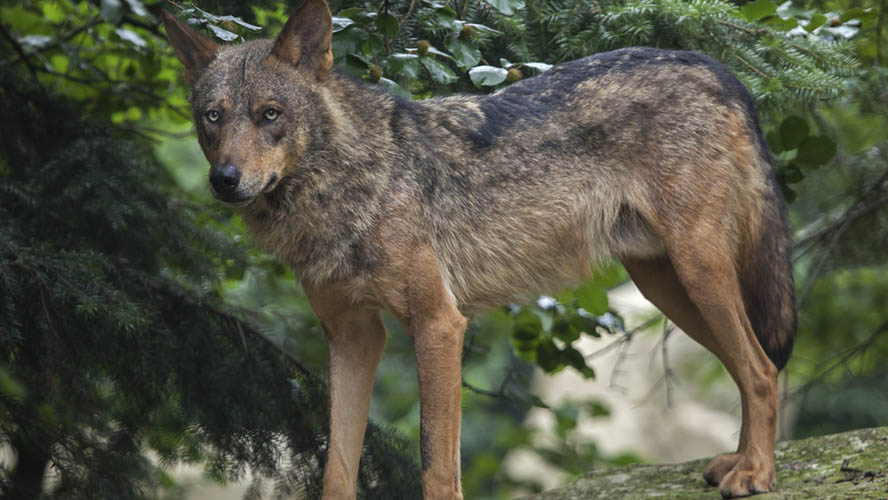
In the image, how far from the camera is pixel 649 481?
5.12 metres

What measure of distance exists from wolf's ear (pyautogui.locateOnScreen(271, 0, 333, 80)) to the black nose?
0.71m

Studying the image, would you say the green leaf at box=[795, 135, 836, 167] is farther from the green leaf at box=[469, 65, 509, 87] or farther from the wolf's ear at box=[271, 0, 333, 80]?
the wolf's ear at box=[271, 0, 333, 80]

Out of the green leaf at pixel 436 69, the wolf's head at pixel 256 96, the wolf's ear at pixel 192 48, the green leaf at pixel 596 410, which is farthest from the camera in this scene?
the green leaf at pixel 596 410

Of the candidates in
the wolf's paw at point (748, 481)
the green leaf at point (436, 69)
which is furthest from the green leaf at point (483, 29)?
the wolf's paw at point (748, 481)

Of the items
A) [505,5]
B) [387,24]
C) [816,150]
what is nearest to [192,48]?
[387,24]

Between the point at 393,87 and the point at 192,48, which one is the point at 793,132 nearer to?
the point at 393,87

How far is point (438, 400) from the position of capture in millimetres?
4082

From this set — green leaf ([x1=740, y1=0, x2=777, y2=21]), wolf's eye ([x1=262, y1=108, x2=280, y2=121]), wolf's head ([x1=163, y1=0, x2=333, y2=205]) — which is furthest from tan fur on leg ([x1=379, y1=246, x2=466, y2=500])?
green leaf ([x1=740, y1=0, x2=777, y2=21])

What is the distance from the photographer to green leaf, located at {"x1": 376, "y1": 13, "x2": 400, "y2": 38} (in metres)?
4.24

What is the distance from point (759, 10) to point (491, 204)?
71.9 inches

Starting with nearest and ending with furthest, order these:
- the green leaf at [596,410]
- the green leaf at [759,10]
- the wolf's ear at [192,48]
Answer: the wolf's ear at [192,48], the green leaf at [759,10], the green leaf at [596,410]

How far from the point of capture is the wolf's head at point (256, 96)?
12.3 feet

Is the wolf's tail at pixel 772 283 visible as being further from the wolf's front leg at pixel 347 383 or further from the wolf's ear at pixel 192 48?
the wolf's ear at pixel 192 48

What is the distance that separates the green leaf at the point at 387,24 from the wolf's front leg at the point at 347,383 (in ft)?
4.44
